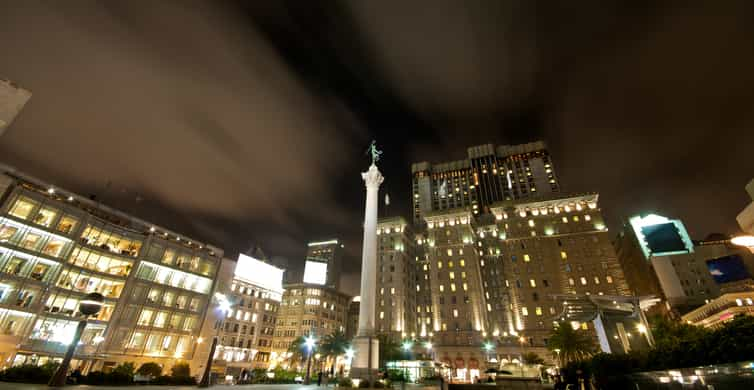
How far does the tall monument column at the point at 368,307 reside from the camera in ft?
107

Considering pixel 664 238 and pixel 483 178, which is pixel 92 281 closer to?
pixel 664 238

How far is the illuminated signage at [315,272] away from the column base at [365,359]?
59.7 meters

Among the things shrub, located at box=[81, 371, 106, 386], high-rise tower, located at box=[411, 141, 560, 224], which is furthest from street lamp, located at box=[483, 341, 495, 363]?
shrub, located at box=[81, 371, 106, 386]

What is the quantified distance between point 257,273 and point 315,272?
73.5 feet

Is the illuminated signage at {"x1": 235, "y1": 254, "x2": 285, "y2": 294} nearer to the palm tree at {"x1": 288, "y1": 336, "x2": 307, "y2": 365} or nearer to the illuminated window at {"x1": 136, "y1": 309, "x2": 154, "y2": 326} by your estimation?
the palm tree at {"x1": 288, "y1": 336, "x2": 307, "y2": 365}

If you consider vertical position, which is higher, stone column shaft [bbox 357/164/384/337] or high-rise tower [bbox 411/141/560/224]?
high-rise tower [bbox 411/141/560/224]

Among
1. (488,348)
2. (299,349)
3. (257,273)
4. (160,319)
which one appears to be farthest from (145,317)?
(488,348)

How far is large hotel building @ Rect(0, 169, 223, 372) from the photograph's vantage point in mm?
37781

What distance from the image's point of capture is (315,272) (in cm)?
9388

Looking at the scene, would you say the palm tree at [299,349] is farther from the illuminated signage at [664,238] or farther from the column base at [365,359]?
the illuminated signage at [664,238]

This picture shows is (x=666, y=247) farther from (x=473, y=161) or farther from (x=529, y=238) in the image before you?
(x=473, y=161)

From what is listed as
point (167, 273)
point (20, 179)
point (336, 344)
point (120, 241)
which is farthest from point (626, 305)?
point (20, 179)

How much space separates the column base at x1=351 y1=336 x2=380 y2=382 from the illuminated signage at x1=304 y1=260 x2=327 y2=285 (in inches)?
2351

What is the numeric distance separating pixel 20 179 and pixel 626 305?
7252 cm
